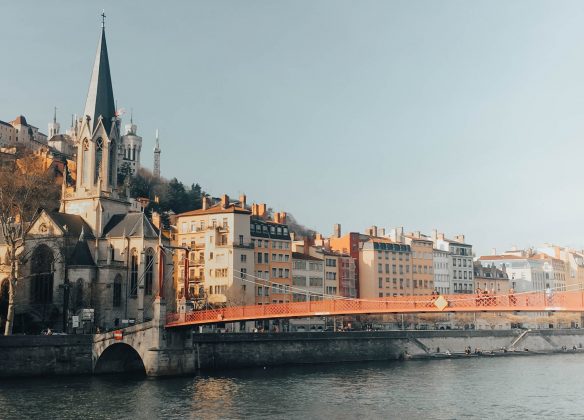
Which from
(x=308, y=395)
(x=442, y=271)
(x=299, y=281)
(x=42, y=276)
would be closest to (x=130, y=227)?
(x=42, y=276)

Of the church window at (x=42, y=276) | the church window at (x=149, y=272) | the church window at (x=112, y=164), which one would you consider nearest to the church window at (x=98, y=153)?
the church window at (x=112, y=164)

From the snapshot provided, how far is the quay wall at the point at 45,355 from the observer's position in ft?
175

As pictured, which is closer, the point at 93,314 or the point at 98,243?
the point at 93,314

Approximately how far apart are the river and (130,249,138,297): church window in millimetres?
15891

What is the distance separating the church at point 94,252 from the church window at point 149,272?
10 centimetres

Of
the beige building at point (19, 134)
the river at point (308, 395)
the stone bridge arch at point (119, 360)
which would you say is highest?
the beige building at point (19, 134)

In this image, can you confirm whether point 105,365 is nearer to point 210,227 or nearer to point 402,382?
point 402,382

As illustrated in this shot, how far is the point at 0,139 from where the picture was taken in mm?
152500

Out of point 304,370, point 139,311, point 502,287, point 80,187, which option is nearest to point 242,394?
point 304,370

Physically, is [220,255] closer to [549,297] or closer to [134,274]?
[134,274]

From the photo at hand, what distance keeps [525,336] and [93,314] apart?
174 ft

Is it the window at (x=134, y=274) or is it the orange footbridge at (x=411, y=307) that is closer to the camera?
the orange footbridge at (x=411, y=307)

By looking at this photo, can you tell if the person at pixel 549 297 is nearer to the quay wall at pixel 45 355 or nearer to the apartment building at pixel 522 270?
the quay wall at pixel 45 355

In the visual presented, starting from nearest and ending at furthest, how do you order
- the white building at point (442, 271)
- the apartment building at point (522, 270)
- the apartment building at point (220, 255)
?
the apartment building at point (220, 255) → the white building at point (442, 271) → the apartment building at point (522, 270)
